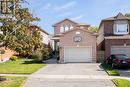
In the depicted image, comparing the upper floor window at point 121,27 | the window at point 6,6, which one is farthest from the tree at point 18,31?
the upper floor window at point 121,27

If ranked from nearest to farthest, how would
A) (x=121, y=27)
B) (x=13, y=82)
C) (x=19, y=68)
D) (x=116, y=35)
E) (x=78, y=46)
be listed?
(x=13, y=82) < (x=19, y=68) < (x=78, y=46) < (x=116, y=35) < (x=121, y=27)

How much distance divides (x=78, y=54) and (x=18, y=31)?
2242 centimetres

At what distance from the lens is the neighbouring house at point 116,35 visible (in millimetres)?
43531

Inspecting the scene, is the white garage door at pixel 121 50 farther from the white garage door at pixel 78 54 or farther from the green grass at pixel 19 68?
the green grass at pixel 19 68

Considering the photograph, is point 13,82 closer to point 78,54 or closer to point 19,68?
point 19,68

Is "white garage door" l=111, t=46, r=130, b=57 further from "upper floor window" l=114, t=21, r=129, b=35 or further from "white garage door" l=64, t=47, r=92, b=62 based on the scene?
"white garage door" l=64, t=47, r=92, b=62

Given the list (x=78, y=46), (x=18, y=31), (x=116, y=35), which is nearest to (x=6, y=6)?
(x=18, y=31)

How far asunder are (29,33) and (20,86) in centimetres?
405

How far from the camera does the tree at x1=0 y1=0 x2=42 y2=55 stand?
22.8 m

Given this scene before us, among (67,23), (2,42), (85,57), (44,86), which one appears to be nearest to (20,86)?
(44,86)

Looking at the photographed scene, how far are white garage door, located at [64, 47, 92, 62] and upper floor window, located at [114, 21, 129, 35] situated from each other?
173 inches

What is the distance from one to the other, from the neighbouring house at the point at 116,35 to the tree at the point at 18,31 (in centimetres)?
2096

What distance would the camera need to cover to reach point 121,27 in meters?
45.9

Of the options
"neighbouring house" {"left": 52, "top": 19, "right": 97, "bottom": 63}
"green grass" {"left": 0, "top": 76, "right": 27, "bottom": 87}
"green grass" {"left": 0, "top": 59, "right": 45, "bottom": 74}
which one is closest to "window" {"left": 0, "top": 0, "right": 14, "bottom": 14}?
"green grass" {"left": 0, "top": 76, "right": 27, "bottom": 87}
